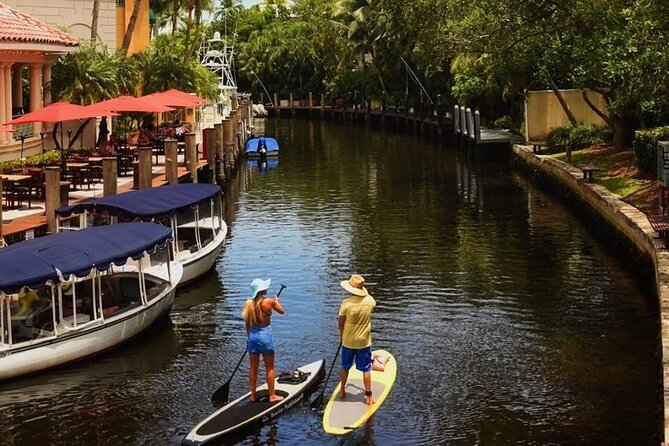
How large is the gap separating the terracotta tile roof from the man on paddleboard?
885 inches

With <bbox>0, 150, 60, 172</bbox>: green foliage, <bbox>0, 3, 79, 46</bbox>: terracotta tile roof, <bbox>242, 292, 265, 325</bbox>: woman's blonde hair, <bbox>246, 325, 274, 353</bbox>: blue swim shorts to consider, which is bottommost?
<bbox>246, 325, 274, 353</bbox>: blue swim shorts

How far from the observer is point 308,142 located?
75.2 m

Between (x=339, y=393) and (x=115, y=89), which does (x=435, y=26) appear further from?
(x=339, y=393)

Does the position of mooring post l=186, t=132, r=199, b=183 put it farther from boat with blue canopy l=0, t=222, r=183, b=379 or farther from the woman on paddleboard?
the woman on paddleboard

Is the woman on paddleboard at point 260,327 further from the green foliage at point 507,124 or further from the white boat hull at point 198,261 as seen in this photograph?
the green foliage at point 507,124

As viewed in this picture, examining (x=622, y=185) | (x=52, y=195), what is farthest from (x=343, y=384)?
(x=622, y=185)

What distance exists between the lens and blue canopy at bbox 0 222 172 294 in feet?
62.1

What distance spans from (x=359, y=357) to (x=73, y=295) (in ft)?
19.2

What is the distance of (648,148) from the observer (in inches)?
1403

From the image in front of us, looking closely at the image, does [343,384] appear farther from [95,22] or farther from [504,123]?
[504,123]

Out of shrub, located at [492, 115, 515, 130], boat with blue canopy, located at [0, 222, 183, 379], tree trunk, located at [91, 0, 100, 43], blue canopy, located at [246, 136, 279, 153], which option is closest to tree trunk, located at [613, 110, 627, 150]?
shrub, located at [492, 115, 515, 130]

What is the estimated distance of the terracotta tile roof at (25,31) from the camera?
120ft

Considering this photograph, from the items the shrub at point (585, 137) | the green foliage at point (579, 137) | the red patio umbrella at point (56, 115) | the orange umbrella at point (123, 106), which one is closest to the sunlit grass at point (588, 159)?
the green foliage at point (579, 137)

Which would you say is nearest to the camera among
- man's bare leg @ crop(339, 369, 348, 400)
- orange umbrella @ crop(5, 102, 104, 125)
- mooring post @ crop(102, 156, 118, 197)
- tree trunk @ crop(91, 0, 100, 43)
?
man's bare leg @ crop(339, 369, 348, 400)
